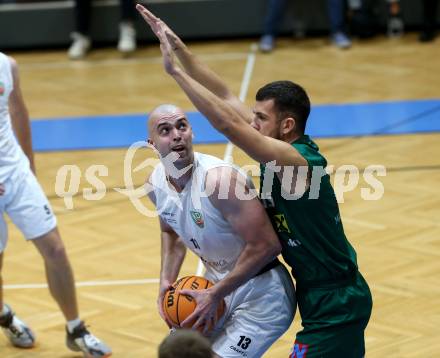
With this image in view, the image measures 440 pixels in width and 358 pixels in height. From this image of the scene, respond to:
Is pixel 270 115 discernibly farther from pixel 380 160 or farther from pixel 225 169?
pixel 380 160

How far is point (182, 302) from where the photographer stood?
4.42m

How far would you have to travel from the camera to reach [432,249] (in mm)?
6887

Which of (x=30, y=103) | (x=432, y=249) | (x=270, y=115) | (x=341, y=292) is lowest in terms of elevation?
(x=30, y=103)

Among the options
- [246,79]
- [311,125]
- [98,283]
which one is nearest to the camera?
[98,283]

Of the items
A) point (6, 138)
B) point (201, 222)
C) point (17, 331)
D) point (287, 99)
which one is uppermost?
point (287, 99)

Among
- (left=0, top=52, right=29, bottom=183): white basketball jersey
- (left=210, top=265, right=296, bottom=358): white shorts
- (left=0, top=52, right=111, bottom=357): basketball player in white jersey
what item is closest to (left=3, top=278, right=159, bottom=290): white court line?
(left=0, top=52, right=111, bottom=357): basketball player in white jersey

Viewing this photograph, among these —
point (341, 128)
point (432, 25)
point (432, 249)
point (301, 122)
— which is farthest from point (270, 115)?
point (432, 25)

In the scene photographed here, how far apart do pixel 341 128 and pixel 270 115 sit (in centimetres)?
565

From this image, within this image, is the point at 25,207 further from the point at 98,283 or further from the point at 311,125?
the point at 311,125

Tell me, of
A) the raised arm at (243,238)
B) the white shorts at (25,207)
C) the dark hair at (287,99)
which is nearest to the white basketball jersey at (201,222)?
the raised arm at (243,238)

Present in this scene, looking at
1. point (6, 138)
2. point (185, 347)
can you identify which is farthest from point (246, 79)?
point (185, 347)

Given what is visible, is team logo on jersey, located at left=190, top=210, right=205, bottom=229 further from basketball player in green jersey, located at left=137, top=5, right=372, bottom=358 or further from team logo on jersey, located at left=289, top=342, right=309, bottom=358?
team logo on jersey, located at left=289, top=342, right=309, bottom=358

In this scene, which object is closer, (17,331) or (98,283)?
(17,331)

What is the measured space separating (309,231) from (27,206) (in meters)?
1.96
